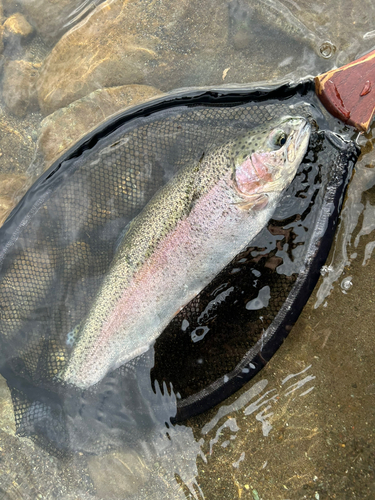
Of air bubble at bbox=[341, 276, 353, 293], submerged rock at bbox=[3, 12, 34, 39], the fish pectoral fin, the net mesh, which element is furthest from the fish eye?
submerged rock at bbox=[3, 12, 34, 39]

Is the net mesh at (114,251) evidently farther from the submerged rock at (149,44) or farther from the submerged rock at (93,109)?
the submerged rock at (149,44)

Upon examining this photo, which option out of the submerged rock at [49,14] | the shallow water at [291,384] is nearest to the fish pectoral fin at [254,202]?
the shallow water at [291,384]

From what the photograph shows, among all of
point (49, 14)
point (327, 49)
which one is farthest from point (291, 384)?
point (49, 14)

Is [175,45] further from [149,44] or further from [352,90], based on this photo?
[352,90]

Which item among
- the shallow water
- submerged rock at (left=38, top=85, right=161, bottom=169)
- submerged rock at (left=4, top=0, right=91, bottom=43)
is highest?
submerged rock at (left=4, top=0, right=91, bottom=43)

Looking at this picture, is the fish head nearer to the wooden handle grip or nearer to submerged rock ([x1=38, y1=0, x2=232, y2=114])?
the wooden handle grip
